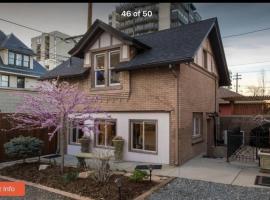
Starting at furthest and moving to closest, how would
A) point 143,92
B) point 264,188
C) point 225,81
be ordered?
point 225,81 < point 143,92 < point 264,188

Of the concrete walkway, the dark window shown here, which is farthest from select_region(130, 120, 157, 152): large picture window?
the dark window

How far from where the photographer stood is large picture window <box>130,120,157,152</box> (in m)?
11.0

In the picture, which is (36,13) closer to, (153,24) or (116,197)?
(116,197)

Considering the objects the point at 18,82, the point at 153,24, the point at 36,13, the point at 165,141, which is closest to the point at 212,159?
the point at 165,141


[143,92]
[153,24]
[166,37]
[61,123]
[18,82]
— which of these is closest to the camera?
[61,123]

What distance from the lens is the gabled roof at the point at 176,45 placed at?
1037 centimetres

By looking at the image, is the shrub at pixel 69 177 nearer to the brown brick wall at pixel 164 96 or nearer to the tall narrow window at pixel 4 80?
the brown brick wall at pixel 164 96

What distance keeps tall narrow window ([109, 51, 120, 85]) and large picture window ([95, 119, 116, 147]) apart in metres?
1.94

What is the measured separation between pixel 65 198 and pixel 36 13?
448 cm

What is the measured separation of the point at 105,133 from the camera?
1259cm

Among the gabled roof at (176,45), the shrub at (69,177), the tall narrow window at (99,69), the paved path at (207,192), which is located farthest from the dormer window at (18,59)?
the paved path at (207,192)

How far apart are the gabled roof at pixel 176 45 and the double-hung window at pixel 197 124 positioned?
351cm

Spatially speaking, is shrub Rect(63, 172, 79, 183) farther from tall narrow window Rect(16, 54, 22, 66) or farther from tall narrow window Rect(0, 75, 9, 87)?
tall narrow window Rect(16, 54, 22, 66)

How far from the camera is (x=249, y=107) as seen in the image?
2297 cm
